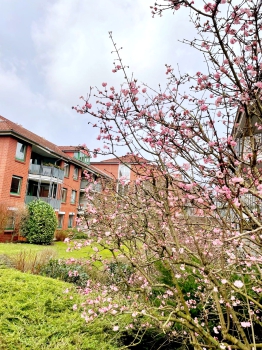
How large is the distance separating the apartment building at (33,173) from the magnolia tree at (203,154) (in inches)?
426

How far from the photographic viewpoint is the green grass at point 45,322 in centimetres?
329

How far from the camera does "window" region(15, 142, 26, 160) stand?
2155cm

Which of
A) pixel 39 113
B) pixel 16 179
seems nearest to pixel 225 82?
pixel 39 113

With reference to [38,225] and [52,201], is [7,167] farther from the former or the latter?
[52,201]

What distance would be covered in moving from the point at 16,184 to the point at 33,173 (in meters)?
2.24

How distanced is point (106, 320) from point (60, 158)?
24.1 meters

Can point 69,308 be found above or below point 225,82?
below

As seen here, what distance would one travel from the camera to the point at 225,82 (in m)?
3.49

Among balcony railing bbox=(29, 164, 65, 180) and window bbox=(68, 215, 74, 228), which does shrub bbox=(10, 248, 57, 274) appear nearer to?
balcony railing bbox=(29, 164, 65, 180)

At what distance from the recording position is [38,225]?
2019cm

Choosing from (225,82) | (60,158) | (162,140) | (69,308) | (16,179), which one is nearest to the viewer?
(225,82)

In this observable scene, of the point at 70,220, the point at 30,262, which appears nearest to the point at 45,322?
the point at 30,262

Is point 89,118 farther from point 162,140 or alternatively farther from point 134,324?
point 134,324

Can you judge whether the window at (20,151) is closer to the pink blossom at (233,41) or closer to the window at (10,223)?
the window at (10,223)
